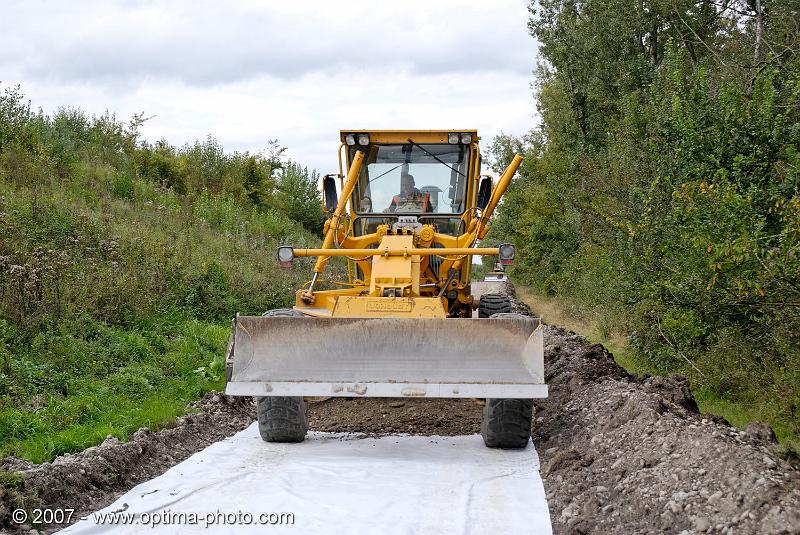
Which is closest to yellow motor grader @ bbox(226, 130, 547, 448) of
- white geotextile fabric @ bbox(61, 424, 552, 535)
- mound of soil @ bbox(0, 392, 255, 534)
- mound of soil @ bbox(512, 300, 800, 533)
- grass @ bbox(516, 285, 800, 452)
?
white geotextile fabric @ bbox(61, 424, 552, 535)

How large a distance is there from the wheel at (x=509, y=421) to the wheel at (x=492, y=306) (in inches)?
84.2

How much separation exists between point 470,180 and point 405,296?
79.4 inches

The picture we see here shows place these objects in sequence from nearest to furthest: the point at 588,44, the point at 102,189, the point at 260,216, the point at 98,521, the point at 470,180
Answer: the point at 98,521, the point at 470,180, the point at 102,189, the point at 260,216, the point at 588,44

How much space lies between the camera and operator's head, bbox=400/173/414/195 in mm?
9938

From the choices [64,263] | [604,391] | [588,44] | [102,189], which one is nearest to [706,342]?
[604,391]

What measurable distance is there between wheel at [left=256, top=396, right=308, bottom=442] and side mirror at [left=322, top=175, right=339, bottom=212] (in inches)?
102

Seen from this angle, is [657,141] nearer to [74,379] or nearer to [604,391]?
[604,391]

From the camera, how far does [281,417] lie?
773cm

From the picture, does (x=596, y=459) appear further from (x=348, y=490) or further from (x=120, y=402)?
(x=120, y=402)

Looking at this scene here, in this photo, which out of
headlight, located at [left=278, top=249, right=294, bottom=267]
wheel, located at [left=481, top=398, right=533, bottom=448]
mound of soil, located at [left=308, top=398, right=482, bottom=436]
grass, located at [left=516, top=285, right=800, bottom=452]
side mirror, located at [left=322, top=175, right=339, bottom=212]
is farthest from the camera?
side mirror, located at [left=322, top=175, right=339, bottom=212]

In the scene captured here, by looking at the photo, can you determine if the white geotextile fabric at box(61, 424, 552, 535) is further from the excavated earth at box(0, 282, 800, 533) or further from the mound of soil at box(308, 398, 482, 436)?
the mound of soil at box(308, 398, 482, 436)

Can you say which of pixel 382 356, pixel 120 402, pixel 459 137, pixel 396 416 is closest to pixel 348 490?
pixel 382 356

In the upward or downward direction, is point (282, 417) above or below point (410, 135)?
below

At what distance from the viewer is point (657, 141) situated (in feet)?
40.0
